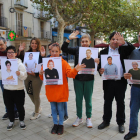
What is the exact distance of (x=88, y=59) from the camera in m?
3.25

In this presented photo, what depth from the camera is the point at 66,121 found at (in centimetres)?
400

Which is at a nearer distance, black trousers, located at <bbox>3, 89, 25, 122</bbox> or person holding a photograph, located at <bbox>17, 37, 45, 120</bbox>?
black trousers, located at <bbox>3, 89, 25, 122</bbox>

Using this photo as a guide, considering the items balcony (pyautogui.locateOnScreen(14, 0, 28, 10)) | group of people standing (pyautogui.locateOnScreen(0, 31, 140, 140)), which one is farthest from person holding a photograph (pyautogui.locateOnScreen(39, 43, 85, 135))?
balcony (pyautogui.locateOnScreen(14, 0, 28, 10))

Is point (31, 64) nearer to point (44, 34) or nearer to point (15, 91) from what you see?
point (15, 91)

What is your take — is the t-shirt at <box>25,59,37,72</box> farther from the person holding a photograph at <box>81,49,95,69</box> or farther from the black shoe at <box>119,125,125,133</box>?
the black shoe at <box>119,125,125,133</box>

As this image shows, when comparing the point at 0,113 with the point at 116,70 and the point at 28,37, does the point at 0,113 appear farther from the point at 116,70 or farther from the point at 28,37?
the point at 28,37

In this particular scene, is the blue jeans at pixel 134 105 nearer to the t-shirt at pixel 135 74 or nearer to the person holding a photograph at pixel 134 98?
the person holding a photograph at pixel 134 98

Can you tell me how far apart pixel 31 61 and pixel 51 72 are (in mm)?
825

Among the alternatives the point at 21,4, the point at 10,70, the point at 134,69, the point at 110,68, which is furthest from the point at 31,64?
the point at 21,4

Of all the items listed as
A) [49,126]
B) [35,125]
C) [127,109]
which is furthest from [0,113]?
[127,109]

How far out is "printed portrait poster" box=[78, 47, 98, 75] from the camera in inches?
128

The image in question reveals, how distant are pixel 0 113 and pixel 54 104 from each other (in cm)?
193

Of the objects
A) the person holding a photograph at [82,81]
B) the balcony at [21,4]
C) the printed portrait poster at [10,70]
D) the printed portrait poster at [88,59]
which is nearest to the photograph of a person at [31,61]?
the printed portrait poster at [10,70]

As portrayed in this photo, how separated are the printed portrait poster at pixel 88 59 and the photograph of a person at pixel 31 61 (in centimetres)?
109
